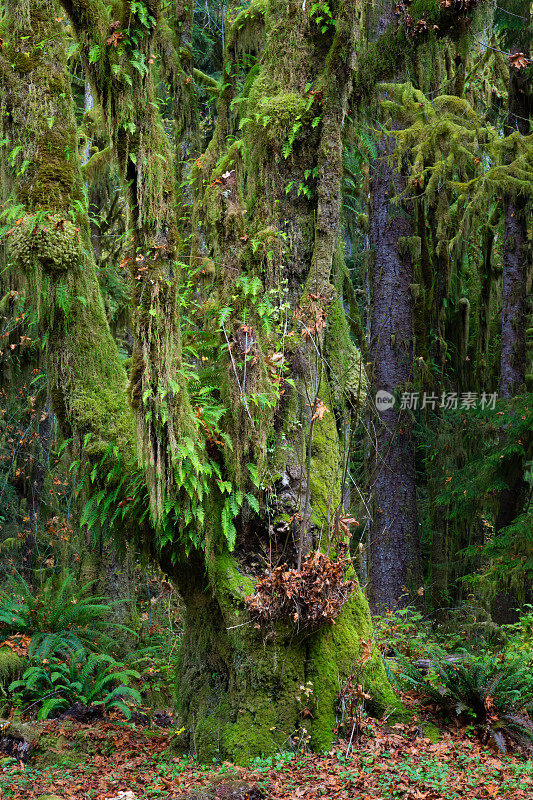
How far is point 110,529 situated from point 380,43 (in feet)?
15.0

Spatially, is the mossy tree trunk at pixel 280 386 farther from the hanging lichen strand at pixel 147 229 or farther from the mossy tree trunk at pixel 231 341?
the hanging lichen strand at pixel 147 229

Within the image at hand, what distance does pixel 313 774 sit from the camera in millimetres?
4133

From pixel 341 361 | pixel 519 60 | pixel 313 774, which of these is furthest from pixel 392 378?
pixel 313 774

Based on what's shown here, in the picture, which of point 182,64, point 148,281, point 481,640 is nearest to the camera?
point 148,281

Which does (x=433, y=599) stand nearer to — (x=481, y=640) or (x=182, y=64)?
Answer: (x=481, y=640)

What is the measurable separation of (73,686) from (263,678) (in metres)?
3.15

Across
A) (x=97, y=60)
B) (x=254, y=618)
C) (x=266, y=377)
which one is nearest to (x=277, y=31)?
(x=97, y=60)

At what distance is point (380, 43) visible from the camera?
5297 millimetres

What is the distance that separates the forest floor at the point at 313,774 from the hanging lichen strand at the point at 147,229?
5.75 feet

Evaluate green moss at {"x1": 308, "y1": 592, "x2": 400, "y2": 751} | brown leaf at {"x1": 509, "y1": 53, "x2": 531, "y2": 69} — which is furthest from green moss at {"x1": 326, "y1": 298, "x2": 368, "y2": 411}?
brown leaf at {"x1": 509, "y1": 53, "x2": 531, "y2": 69}

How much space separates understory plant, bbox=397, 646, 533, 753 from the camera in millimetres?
4758

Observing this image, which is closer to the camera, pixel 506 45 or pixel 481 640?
pixel 481 640

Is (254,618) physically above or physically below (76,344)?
below

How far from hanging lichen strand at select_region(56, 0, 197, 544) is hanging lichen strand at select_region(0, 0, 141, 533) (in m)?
0.56
